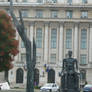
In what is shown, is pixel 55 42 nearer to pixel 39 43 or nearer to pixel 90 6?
pixel 39 43

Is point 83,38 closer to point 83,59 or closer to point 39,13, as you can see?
point 83,59

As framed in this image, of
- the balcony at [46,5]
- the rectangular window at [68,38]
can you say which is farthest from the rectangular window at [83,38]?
the balcony at [46,5]

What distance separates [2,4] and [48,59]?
14.9 m

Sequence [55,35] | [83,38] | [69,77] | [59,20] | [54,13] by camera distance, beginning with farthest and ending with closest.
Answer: [54,13], [55,35], [59,20], [83,38], [69,77]

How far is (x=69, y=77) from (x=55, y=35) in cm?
5432

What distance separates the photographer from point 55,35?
10100cm

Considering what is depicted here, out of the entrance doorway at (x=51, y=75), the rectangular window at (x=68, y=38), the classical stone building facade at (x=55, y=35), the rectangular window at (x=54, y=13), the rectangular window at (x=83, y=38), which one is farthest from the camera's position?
the rectangular window at (x=54, y=13)

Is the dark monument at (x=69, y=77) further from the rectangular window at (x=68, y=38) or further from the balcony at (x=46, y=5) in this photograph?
the balcony at (x=46, y=5)

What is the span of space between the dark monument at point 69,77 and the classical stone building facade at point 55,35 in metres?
Answer: 52.3

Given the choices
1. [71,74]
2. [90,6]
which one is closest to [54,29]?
[90,6]

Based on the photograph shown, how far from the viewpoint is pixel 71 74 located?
4684cm

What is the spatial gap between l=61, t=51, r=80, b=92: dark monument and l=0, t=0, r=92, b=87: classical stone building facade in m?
52.3

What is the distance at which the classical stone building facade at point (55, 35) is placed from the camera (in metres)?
100

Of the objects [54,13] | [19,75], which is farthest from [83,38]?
[19,75]
